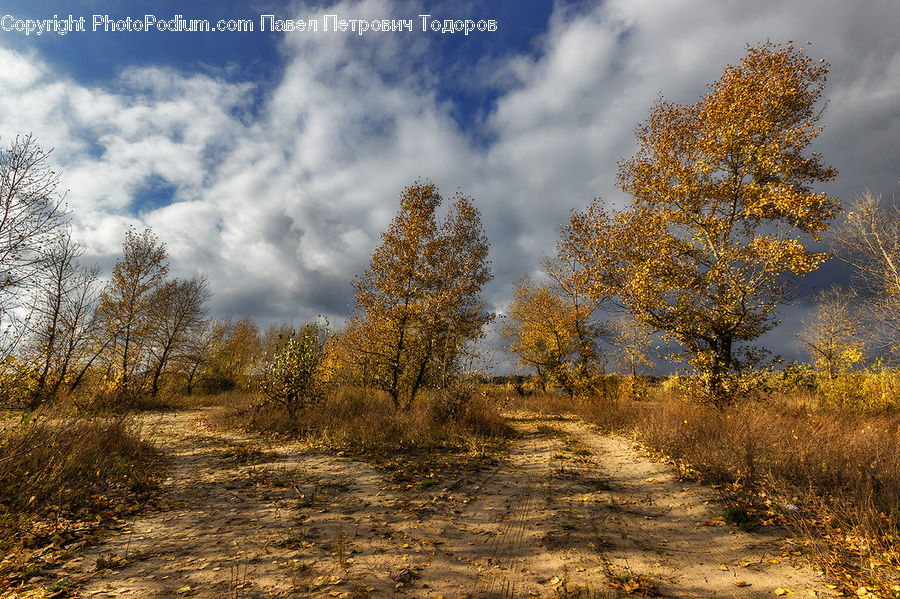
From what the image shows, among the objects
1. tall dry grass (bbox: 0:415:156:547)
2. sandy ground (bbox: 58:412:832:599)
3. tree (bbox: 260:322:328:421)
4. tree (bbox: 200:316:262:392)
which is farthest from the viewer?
tree (bbox: 200:316:262:392)

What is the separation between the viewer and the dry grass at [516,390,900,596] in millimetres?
4883

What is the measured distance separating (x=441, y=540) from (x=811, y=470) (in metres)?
7.13

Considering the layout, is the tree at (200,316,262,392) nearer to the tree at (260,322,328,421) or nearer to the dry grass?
the tree at (260,322,328,421)

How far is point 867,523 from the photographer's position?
200 inches

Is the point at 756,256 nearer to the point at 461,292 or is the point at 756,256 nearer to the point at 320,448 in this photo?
the point at 461,292

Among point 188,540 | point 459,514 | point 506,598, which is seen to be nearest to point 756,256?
point 459,514

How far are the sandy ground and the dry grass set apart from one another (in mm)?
471

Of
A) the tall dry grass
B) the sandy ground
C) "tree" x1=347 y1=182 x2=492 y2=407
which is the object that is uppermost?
"tree" x1=347 y1=182 x2=492 y2=407

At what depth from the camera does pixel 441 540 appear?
18.6 feet

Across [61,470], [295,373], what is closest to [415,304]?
[295,373]

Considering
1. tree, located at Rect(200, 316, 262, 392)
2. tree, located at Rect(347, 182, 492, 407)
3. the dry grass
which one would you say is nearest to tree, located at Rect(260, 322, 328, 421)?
tree, located at Rect(347, 182, 492, 407)

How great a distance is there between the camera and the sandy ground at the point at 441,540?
4512 millimetres

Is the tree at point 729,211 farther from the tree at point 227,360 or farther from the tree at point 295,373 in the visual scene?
the tree at point 227,360

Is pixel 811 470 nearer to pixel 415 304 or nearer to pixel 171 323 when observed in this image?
pixel 415 304
